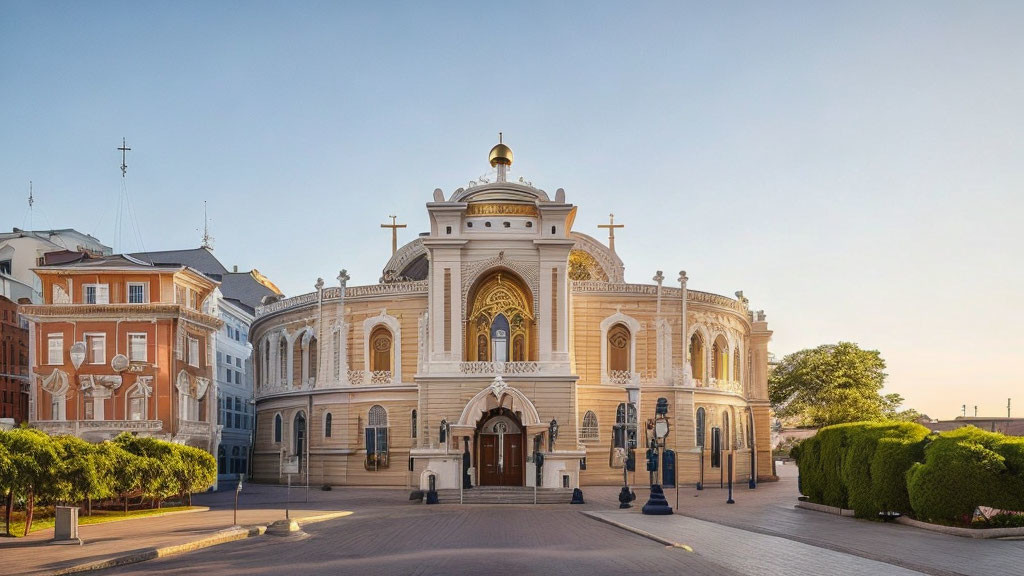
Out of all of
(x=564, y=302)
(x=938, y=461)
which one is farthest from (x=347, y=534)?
(x=564, y=302)

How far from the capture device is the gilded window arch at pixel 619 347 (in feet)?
190

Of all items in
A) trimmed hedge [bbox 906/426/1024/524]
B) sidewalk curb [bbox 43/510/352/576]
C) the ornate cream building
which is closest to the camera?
sidewalk curb [bbox 43/510/352/576]

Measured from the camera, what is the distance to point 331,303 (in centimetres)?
5938

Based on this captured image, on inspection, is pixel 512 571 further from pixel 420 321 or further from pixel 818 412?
pixel 818 412

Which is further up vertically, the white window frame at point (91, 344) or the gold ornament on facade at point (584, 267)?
the gold ornament on facade at point (584, 267)

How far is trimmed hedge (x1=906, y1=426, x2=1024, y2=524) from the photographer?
85.2 feet

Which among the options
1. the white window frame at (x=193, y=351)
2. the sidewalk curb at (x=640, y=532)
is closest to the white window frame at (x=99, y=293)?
the white window frame at (x=193, y=351)

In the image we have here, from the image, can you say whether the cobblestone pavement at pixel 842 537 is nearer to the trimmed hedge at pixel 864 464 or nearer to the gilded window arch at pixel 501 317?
the trimmed hedge at pixel 864 464

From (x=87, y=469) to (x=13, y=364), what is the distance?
3270 cm

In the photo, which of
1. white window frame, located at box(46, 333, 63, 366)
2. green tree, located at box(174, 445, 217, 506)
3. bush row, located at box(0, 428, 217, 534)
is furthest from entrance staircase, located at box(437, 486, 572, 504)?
white window frame, located at box(46, 333, 63, 366)

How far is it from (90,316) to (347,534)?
30.3 metres

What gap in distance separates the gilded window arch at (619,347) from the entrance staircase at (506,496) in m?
12.7

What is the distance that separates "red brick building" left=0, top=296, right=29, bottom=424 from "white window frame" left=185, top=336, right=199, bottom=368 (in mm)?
11047

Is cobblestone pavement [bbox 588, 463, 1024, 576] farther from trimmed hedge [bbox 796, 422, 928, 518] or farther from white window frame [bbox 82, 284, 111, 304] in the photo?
white window frame [bbox 82, 284, 111, 304]
